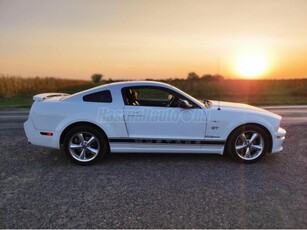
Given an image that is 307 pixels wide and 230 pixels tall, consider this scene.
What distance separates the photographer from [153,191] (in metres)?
3.84

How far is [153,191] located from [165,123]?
139cm

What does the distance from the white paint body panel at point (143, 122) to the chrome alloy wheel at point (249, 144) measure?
21 centimetres

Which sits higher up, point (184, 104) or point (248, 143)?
point (184, 104)

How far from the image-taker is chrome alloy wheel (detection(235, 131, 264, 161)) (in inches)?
195

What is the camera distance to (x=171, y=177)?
4.35m

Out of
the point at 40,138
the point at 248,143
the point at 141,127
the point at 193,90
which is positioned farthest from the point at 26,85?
the point at 248,143

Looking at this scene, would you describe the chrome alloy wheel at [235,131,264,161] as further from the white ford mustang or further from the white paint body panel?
the white paint body panel

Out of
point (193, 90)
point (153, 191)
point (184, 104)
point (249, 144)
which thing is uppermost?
point (184, 104)

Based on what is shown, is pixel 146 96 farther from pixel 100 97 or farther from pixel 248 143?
pixel 248 143

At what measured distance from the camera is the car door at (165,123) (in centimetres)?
485

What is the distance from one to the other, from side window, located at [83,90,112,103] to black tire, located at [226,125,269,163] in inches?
90.3

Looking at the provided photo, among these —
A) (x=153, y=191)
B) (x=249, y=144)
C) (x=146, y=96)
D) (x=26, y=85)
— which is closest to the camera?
(x=153, y=191)

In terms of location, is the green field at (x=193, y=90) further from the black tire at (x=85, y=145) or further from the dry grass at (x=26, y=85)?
the black tire at (x=85, y=145)

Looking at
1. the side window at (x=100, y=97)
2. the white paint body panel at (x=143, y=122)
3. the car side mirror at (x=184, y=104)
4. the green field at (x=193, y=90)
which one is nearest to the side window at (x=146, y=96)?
the white paint body panel at (x=143, y=122)
